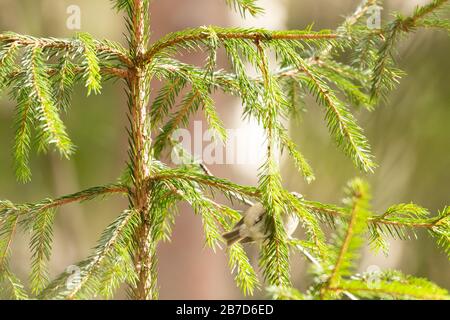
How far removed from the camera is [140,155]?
678 millimetres

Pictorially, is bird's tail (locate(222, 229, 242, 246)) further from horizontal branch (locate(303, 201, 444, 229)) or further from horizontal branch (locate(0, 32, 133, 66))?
horizontal branch (locate(0, 32, 133, 66))

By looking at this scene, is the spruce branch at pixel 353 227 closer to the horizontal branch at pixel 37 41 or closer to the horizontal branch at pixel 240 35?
the horizontal branch at pixel 240 35

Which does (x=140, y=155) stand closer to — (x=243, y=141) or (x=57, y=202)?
(x=57, y=202)

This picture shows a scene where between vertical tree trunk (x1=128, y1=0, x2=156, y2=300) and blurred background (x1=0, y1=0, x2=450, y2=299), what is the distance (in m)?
1.08

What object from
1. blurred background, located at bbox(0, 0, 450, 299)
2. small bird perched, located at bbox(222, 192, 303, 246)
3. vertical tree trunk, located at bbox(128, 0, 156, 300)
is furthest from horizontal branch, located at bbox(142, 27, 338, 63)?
blurred background, located at bbox(0, 0, 450, 299)

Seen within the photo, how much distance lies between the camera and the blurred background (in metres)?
1.85

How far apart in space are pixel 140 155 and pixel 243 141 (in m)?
1.21

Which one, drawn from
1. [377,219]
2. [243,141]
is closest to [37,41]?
[377,219]

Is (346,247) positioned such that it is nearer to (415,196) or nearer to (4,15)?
(415,196)

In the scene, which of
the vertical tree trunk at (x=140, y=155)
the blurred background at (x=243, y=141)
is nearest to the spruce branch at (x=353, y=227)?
the vertical tree trunk at (x=140, y=155)

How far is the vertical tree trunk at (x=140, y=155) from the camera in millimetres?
666

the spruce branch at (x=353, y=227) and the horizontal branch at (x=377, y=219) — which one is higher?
the spruce branch at (x=353, y=227)

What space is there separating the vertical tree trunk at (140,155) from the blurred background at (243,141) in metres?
1.08

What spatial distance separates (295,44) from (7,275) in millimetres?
414
